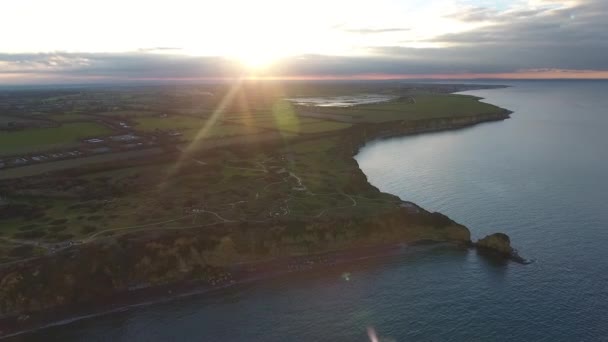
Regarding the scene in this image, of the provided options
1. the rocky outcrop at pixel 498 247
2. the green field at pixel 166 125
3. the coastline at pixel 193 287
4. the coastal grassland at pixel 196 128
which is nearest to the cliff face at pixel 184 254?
the coastline at pixel 193 287

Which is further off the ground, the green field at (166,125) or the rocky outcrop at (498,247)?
the green field at (166,125)

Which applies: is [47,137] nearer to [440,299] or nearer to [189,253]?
[189,253]

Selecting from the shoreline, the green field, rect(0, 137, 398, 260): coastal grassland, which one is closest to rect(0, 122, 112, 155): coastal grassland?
the green field

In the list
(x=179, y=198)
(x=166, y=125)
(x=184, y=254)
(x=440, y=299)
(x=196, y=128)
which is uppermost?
(x=166, y=125)

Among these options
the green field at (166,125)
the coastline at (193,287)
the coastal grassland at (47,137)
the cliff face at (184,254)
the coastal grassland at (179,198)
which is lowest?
the coastline at (193,287)

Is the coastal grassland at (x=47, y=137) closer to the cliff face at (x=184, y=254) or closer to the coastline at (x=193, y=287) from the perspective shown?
the cliff face at (x=184, y=254)

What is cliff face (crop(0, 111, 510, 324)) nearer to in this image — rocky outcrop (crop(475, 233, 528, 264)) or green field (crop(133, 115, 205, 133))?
rocky outcrop (crop(475, 233, 528, 264))

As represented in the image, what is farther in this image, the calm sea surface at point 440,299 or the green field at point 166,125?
the green field at point 166,125

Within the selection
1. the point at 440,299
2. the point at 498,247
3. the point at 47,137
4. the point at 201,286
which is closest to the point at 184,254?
the point at 201,286
